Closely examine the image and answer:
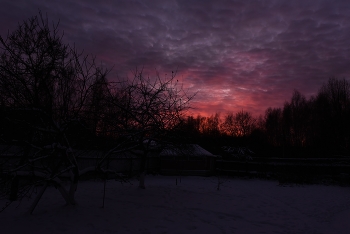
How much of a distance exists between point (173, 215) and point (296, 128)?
44.8m

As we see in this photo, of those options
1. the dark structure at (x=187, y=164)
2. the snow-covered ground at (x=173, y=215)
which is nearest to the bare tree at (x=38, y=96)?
the snow-covered ground at (x=173, y=215)

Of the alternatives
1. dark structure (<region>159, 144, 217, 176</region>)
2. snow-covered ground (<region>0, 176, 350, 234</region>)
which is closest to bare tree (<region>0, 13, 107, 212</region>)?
snow-covered ground (<region>0, 176, 350, 234</region>)

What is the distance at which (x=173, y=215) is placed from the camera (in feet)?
Result: 26.5

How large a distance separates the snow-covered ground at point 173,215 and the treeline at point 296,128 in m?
3.73

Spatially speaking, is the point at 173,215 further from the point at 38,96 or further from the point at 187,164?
the point at 187,164

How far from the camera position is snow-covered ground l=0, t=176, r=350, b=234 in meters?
6.71

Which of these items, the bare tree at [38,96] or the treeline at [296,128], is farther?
the treeline at [296,128]

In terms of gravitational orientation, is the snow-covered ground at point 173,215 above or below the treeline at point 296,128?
below

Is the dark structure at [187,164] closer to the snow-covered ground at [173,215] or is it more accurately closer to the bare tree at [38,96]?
the snow-covered ground at [173,215]

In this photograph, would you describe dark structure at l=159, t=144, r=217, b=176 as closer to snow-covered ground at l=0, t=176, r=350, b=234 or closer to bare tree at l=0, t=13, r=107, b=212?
snow-covered ground at l=0, t=176, r=350, b=234

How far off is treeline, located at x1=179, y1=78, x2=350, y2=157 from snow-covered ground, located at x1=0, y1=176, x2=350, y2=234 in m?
3.73

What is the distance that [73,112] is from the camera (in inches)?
288

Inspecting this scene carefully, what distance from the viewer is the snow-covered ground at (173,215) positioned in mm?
6707

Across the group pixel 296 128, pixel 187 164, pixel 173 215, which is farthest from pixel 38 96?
pixel 296 128
